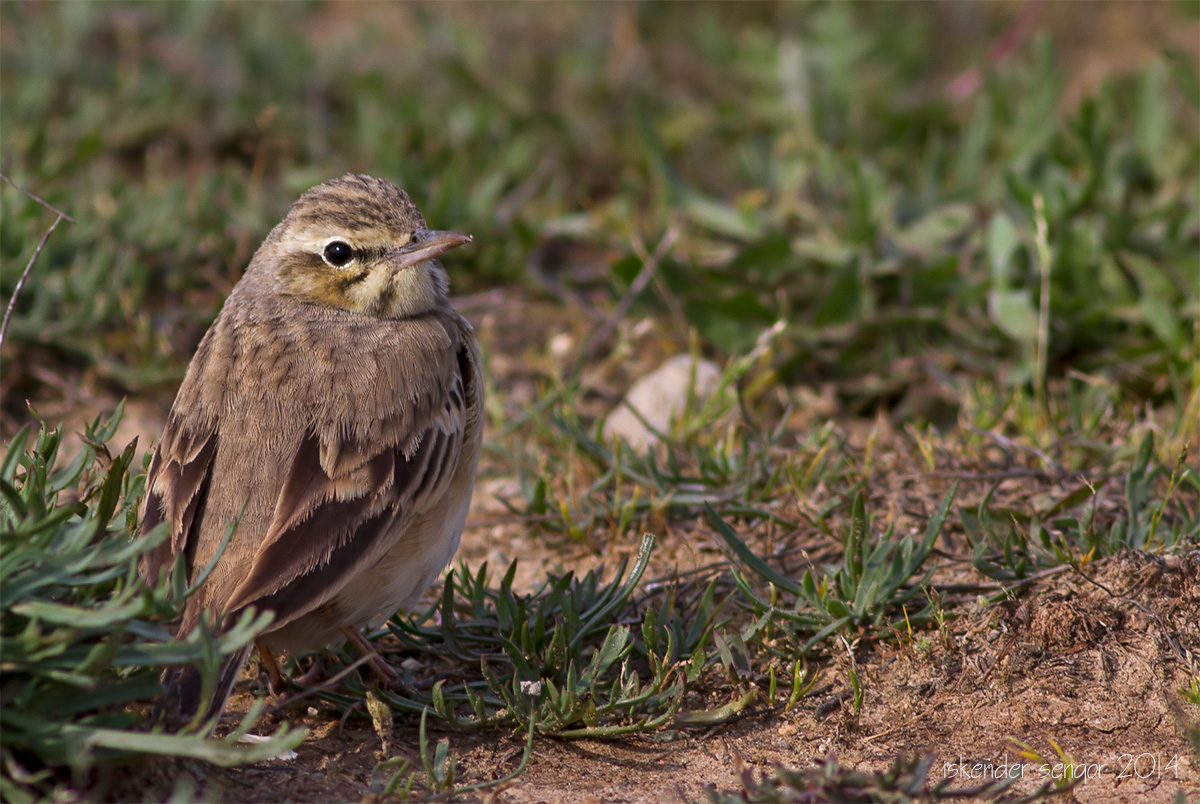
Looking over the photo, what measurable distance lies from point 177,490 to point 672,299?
11.0 feet

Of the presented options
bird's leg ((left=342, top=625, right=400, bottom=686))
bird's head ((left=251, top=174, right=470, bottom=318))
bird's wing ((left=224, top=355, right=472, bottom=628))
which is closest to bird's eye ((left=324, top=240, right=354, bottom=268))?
bird's head ((left=251, top=174, right=470, bottom=318))

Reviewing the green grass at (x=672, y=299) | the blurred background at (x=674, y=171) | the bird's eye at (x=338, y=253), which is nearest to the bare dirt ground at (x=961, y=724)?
the green grass at (x=672, y=299)

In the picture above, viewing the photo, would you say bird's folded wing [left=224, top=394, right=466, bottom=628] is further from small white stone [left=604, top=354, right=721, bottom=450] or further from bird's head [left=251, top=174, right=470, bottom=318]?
small white stone [left=604, top=354, right=721, bottom=450]

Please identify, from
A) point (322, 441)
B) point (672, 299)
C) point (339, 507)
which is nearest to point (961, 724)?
point (339, 507)

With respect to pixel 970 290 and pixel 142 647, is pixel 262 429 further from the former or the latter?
pixel 970 290

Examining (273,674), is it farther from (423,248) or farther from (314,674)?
(423,248)

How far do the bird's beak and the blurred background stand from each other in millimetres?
1928

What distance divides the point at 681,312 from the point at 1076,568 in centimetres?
282

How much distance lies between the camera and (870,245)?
7.00 m

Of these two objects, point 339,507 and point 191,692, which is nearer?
point 191,692

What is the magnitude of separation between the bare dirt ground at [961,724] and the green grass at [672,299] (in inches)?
3.2

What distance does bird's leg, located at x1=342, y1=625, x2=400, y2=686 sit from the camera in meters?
4.55

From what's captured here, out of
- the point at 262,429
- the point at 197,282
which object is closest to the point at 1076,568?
the point at 262,429

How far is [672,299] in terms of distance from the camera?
7.02 meters
